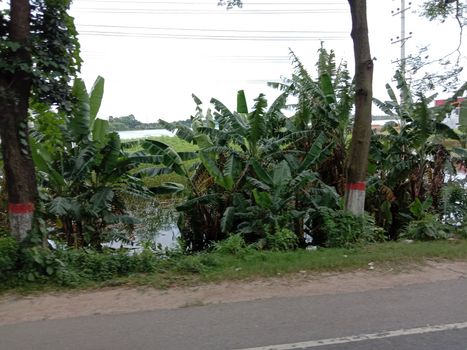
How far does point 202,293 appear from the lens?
6184 millimetres

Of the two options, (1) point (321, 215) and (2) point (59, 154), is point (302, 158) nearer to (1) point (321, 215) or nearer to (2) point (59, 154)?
(1) point (321, 215)

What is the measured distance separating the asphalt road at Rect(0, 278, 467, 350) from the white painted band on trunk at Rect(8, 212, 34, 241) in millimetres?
2134

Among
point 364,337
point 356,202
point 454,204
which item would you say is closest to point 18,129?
point 364,337

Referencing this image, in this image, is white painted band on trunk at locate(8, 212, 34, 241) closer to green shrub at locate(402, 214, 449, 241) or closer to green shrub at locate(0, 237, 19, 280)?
green shrub at locate(0, 237, 19, 280)

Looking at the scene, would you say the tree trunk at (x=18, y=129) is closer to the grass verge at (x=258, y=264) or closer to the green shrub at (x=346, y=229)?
the grass verge at (x=258, y=264)

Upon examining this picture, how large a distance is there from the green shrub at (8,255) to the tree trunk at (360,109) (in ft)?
20.6

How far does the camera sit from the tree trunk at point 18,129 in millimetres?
6672

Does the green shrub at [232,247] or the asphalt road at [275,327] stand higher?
the green shrub at [232,247]

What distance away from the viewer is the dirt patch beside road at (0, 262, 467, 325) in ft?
18.3

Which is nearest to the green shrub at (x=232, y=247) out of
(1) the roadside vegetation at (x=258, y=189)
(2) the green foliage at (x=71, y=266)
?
(1) the roadside vegetation at (x=258, y=189)

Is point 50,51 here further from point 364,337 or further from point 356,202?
point 356,202

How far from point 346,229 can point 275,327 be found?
4.79m

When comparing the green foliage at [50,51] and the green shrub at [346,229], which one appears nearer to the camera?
the green foliage at [50,51]

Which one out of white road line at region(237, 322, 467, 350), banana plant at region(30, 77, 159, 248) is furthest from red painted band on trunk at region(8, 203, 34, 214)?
white road line at region(237, 322, 467, 350)
